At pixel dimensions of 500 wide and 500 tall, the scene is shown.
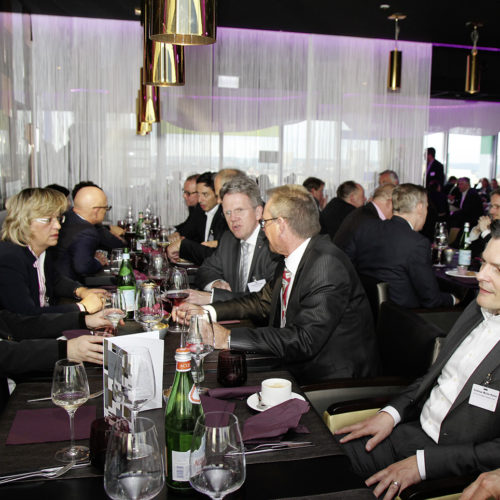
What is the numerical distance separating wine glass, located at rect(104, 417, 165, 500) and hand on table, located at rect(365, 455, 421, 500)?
2.98ft

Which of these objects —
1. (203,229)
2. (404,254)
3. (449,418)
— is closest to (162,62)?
(449,418)

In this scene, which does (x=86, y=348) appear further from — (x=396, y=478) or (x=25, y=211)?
(x=25, y=211)

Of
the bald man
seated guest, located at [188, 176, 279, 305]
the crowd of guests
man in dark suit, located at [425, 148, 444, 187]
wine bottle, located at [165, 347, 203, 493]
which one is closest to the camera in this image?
wine bottle, located at [165, 347, 203, 493]

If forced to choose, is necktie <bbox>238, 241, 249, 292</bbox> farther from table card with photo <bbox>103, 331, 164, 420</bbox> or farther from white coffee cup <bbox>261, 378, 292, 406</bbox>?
table card with photo <bbox>103, 331, 164, 420</bbox>

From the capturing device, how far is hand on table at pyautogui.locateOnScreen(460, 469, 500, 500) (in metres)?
1.46

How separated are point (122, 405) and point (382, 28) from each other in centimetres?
700

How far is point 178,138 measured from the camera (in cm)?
757

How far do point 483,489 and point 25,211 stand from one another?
7.84ft

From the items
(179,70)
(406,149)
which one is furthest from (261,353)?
(406,149)

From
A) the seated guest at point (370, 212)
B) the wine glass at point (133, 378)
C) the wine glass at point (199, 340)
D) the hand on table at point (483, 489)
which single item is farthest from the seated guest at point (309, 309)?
the seated guest at point (370, 212)

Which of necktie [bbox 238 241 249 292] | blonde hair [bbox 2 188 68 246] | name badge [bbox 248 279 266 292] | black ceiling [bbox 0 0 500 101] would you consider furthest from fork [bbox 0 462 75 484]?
black ceiling [bbox 0 0 500 101]

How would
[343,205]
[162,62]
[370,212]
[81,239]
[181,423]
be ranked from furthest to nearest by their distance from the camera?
[343,205] < [370,212] < [81,239] < [162,62] < [181,423]

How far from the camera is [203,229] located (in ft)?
19.6

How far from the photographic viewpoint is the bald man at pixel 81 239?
3928 mm
